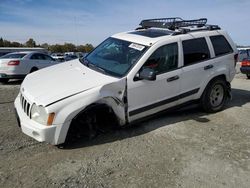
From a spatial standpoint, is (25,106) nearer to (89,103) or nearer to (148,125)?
(89,103)

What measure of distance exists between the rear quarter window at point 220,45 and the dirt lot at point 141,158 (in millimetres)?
1647

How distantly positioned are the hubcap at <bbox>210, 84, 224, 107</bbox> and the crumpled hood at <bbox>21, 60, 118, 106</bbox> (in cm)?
270

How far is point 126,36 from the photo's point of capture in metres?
5.30

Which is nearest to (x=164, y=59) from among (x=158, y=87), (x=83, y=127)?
(x=158, y=87)

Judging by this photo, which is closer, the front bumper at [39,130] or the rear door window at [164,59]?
the front bumper at [39,130]

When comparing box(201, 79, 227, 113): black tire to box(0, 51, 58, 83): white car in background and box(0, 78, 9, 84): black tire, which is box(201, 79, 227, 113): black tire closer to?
box(0, 51, 58, 83): white car in background

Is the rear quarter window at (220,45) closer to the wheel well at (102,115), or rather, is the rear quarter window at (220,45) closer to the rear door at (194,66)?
the rear door at (194,66)

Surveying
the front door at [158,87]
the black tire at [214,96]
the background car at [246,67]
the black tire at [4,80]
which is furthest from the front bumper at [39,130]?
the background car at [246,67]

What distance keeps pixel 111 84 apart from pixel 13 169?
1.85m

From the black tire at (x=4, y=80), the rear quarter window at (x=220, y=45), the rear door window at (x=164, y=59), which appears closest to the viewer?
the rear door window at (x=164, y=59)

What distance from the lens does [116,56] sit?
4844 mm

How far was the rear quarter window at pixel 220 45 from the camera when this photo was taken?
5754 mm

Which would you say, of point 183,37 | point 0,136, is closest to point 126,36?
point 183,37

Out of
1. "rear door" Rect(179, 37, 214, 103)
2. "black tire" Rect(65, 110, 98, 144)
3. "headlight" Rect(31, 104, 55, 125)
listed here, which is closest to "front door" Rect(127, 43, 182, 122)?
"rear door" Rect(179, 37, 214, 103)
